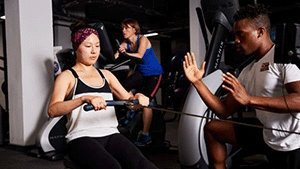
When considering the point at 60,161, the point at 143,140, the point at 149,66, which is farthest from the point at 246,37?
the point at 60,161

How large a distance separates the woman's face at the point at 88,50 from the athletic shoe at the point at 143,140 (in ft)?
4.67

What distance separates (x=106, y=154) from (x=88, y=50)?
0.58 metres

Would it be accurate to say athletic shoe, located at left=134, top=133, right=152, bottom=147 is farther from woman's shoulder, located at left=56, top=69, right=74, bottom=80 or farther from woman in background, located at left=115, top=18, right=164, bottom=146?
woman's shoulder, located at left=56, top=69, right=74, bottom=80

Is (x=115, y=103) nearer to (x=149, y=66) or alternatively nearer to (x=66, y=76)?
(x=66, y=76)

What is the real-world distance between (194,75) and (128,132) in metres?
1.43

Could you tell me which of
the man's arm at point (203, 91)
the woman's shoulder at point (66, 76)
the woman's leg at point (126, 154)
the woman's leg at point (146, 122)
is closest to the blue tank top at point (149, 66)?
the woman's leg at point (146, 122)

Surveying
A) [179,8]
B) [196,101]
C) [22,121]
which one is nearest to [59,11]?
[179,8]

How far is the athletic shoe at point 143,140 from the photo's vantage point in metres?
2.85

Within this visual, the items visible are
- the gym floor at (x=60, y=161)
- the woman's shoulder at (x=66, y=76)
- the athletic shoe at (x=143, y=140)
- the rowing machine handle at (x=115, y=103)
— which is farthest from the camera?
the athletic shoe at (x=143, y=140)

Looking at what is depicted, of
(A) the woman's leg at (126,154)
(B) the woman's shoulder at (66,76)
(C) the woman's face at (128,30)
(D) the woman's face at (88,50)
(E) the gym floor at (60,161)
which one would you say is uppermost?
(C) the woman's face at (128,30)

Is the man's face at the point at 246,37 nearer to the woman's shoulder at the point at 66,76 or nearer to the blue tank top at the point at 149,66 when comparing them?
the woman's shoulder at the point at 66,76

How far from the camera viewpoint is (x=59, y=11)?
691 centimetres

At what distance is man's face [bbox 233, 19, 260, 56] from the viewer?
1561 millimetres

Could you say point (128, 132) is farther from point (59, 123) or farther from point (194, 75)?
point (194, 75)
